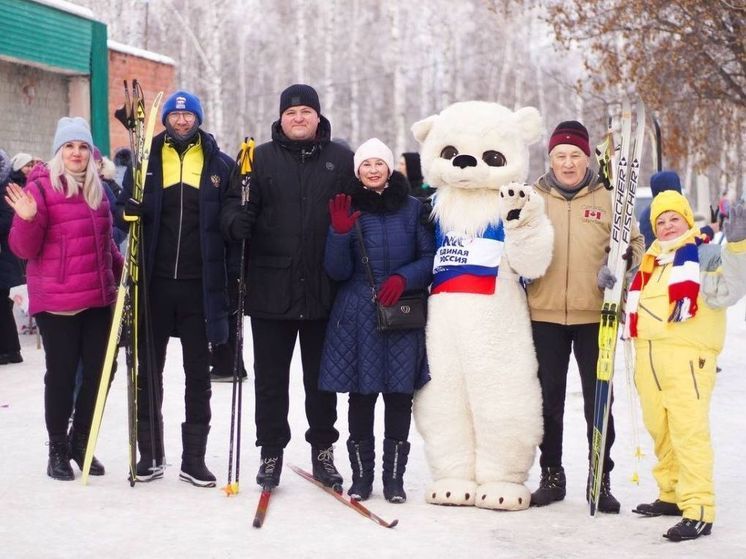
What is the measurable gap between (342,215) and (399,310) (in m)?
0.49

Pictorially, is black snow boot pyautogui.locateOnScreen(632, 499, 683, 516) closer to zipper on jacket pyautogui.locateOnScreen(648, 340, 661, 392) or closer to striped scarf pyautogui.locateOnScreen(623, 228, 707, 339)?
zipper on jacket pyautogui.locateOnScreen(648, 340, 661, 392)

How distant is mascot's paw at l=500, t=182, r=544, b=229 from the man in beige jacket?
8.6 inches

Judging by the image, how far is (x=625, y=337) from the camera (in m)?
4.87

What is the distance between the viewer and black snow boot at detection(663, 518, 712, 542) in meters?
4.42

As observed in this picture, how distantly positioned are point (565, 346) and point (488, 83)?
37597 mm

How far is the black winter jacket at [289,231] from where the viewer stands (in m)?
5.04

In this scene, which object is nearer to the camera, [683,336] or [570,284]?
[683,336]

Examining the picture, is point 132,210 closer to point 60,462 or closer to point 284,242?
point 284,242

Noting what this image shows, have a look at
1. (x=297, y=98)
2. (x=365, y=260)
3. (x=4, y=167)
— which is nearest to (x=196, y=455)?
(x=365, y=260)

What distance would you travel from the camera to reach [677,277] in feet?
15.1

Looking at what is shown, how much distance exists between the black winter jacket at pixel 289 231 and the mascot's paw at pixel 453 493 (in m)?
0.94

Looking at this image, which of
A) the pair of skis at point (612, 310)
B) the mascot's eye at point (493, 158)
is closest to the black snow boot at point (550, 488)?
the pair of skis at point (612, 310)

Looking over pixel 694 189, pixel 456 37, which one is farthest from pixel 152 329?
pixel 694 189

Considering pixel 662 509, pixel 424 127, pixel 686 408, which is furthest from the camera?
pixel 424 127
